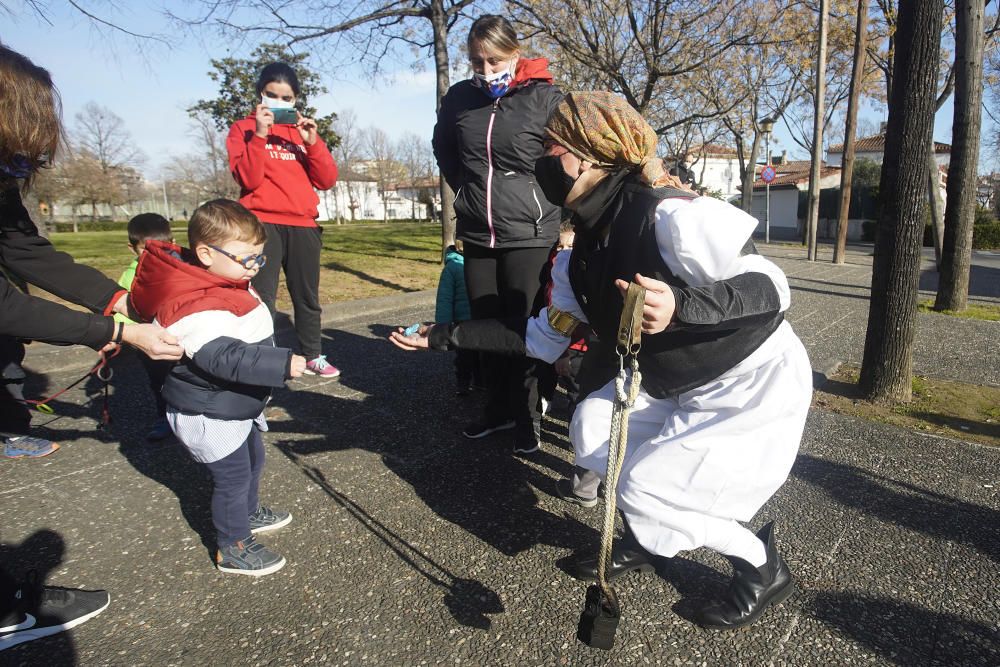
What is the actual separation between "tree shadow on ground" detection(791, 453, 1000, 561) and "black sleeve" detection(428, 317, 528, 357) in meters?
1.88

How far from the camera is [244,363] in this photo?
2283 millimetres

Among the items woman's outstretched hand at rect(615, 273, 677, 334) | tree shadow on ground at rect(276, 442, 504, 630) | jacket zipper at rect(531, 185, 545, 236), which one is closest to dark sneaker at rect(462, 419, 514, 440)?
tree shadow on ground at rect(276, 442, 504, 630)

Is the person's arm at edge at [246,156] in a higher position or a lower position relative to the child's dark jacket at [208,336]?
higher

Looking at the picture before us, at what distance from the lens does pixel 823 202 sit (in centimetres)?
3519

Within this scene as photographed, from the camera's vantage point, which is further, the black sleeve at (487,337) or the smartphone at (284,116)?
the smartphone at (284,116)

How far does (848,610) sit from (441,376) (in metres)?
3.50

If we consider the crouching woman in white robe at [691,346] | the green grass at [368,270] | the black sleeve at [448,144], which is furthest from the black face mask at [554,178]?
the green grass at [368,270]

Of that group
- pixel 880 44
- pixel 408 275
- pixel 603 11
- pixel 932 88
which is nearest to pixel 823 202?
pixel 880 44

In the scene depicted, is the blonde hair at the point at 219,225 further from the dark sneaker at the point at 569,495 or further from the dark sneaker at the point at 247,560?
the dark sneaker at the point at 569,495

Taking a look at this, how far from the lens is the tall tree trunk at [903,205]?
158 inches

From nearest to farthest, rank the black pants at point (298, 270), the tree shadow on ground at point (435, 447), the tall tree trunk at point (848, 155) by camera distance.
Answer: the tree shadow on ground at point (435, 447) < the black pants at point (298, 270) < the tall tree trunk at point (848, 155)

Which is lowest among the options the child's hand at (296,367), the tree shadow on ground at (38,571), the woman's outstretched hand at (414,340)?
the tree shadow on ground at (38,571)

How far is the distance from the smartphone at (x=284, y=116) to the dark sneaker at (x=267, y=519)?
8.85 feet

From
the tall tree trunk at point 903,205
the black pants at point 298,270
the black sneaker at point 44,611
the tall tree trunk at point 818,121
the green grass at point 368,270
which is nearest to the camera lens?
the black sneaker at point 44,611
